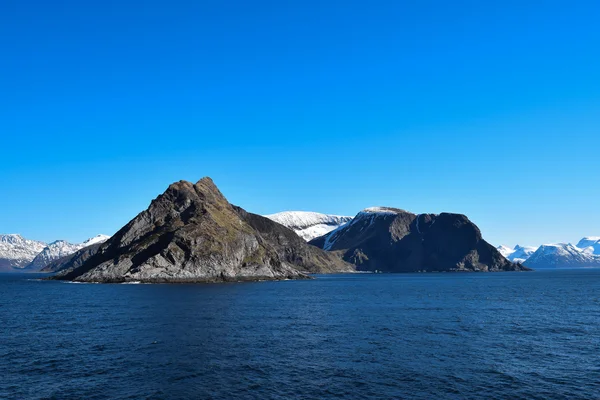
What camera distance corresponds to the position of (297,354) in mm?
55625

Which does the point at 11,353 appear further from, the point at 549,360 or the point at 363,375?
the point at 549,360

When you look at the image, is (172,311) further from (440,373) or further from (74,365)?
(440,373)

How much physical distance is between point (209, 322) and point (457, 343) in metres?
40.5

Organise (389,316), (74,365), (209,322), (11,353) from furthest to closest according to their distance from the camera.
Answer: (389,316) → (209,322) → (11,353) → (74,365)

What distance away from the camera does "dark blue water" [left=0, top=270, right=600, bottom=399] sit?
137ft

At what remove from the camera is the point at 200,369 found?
48.8 m

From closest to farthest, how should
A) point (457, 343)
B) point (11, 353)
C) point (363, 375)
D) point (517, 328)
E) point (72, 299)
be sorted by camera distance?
point (363, 375)
point (11, 353)
point (457, 343)
point (517, 328)
point (72, 299)

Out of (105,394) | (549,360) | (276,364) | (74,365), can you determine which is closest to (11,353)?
(74,365)

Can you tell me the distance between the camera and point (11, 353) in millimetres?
55469

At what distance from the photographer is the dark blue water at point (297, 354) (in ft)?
137

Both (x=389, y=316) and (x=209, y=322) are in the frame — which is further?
(x=389, y=316)

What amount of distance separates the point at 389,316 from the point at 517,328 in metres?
23.2

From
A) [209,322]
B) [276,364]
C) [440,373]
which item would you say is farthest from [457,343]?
[209,322]

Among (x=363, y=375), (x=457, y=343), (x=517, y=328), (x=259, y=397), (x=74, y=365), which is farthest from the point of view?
(x=517, y=328)
